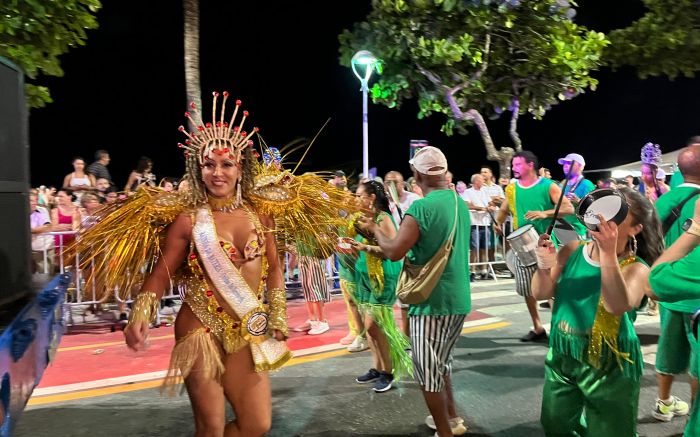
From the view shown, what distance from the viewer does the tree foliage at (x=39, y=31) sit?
500 cm

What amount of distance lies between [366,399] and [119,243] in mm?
2530

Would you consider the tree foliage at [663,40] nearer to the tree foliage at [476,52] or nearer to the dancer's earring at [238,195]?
the tree foliage at [476,52]

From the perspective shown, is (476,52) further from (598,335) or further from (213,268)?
(213,268)

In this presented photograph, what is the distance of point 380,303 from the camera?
494 centimetres

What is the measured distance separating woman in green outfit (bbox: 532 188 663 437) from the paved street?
4.15ft

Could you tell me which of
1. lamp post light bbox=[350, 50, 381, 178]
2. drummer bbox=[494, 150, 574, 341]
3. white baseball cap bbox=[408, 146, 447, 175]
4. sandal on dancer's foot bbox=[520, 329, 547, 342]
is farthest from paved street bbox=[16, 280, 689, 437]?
lamp post light bbox=[350, 50, 381, 178]

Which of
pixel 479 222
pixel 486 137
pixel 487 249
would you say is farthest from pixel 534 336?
pixel 486 137

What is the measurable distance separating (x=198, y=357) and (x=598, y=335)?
2.02m

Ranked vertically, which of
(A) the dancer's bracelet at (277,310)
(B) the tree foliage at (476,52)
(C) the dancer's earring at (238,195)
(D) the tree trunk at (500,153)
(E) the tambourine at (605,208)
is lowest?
(A) the dancer's bracelet at (277,310)

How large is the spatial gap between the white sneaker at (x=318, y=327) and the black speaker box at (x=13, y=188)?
143 inches

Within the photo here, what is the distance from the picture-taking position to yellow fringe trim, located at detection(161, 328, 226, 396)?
Result: 2.76 metres

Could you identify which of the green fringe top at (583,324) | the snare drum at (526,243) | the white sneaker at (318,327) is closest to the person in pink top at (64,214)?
the white sneaker at (318,327)

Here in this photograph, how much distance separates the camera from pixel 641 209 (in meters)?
2.76

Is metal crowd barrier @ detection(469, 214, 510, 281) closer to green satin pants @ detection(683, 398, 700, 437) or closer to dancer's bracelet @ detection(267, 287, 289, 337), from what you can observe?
dancer's bracelet @ detection(267, 287, 289, 337)
